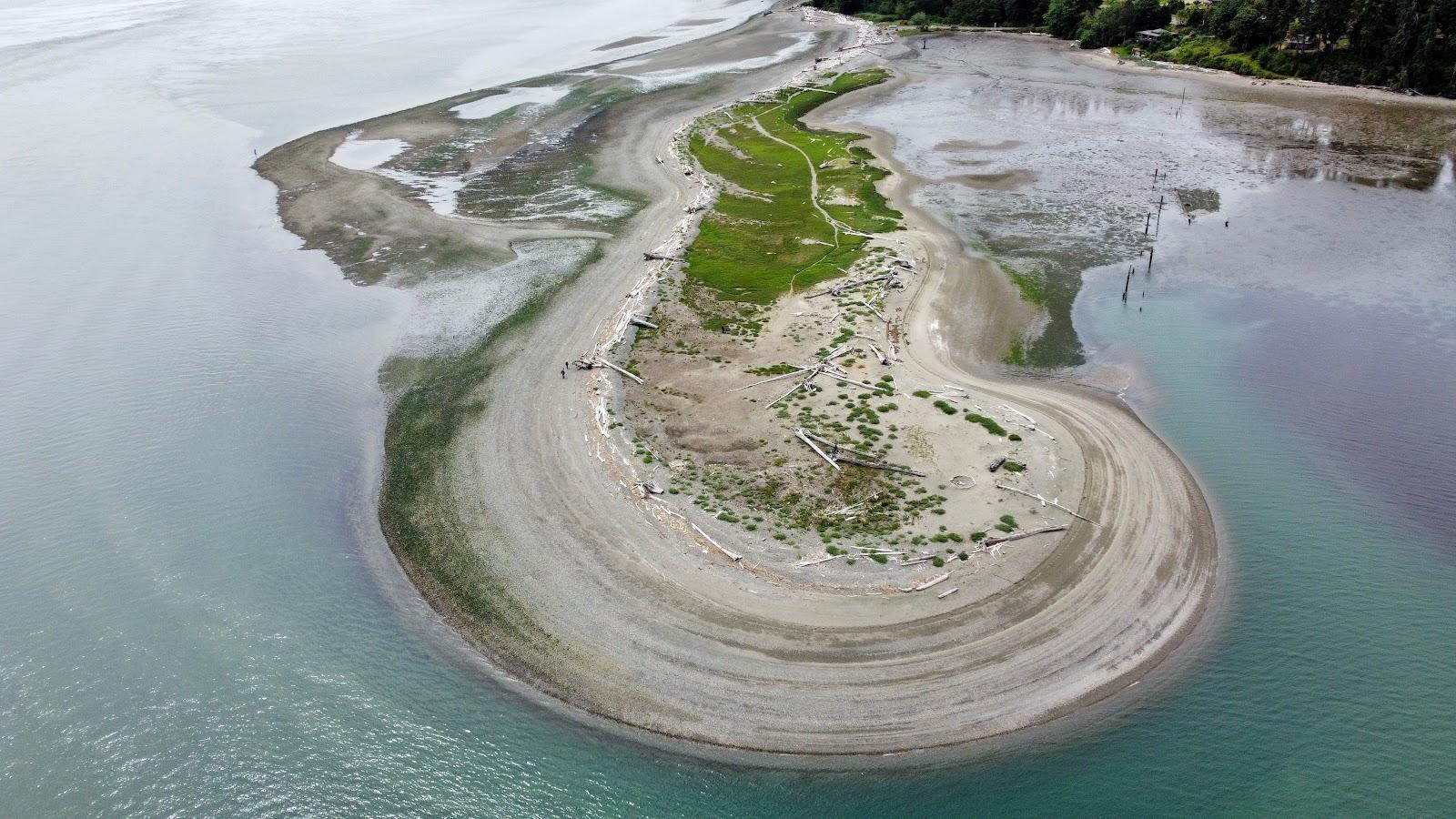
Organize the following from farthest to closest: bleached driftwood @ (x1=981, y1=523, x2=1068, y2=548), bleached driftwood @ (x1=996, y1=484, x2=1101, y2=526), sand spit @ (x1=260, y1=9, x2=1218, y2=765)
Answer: bleached driftwood @ (x1=996, y1=484, x2=1101, y2=526) → bleached driftwood @ (x1=981, y1=523, x2=1068, y2=548) → sand spit @ (x1=260, y1=9, x2=1218, y2=765)

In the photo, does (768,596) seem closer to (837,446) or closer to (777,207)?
(837,446)

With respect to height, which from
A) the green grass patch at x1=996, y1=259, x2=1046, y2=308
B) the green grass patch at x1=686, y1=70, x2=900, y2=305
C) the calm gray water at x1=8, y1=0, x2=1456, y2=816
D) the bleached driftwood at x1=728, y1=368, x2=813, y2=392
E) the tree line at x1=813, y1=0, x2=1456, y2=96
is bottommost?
the calm gray water at x1=8, y1=0, x2=1456, y2=816

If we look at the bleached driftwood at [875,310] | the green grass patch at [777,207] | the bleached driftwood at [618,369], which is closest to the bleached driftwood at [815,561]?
the bleached driftwood at [618,369]

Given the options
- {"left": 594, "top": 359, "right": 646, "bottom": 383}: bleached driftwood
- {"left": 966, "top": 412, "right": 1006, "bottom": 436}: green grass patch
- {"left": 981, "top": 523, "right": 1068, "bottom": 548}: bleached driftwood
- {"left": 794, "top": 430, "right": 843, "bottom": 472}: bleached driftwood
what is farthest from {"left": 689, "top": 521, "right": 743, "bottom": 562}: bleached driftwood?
{"left": 966, "top": 412, "right": 1006, "bottom": 436}: green grass patch

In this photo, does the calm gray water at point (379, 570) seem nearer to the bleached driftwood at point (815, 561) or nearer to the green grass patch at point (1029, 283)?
the green grass patch at point (1029, 283)

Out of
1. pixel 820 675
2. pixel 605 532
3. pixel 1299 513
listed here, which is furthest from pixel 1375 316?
pixel 605 532

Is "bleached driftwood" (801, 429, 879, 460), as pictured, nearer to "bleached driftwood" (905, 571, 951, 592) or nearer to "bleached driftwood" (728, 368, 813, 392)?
"bleached driftwood" (728, 368, 813, 392)
